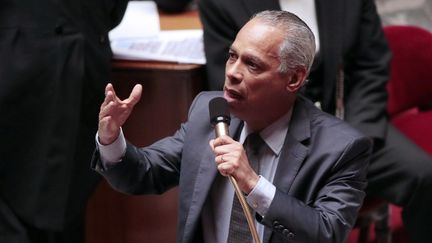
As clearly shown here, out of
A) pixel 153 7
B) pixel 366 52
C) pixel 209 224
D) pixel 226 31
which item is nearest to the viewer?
pixel 209 224

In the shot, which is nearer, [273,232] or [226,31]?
[273,232]

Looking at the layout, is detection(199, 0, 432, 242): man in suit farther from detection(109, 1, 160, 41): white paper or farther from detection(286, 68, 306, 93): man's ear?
detection(286, 68, 306, 93): man's ear

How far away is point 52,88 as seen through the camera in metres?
1.82

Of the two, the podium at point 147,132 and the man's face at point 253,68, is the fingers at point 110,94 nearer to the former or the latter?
the man's face at point 253,68

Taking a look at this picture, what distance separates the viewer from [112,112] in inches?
52.7

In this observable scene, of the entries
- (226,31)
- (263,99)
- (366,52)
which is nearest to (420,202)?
(366,52)

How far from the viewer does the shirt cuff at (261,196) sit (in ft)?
4.17

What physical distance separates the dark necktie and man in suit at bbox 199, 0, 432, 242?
0.57 m

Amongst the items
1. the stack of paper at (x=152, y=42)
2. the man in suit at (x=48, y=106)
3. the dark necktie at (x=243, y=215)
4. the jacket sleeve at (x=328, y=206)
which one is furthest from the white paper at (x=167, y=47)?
the jacket sleeve at (x=328, y=206)

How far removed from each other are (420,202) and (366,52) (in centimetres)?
46

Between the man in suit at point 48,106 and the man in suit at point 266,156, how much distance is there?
401 millimetres

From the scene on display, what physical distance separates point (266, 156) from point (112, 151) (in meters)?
0.30

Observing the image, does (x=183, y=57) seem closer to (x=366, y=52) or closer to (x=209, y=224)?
(x=366, y=52)

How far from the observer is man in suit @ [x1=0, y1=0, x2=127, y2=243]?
5.84 ft
